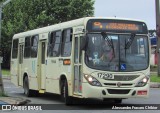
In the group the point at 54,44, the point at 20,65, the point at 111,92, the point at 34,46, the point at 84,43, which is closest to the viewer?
the point at 84,43

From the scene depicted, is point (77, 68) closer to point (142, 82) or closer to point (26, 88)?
point (142, 82)

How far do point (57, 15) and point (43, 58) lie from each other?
3508cm

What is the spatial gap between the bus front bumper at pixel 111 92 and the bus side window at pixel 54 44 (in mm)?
3143

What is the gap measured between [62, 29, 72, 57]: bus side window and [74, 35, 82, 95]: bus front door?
51 centimetres

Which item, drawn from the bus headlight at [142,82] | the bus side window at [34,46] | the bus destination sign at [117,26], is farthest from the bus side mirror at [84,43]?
the bus side window at [34,46]

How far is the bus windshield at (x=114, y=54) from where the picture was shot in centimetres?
1583

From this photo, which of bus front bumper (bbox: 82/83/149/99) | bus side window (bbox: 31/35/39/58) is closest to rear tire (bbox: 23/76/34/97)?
bus side window (bbox: 31/35/39/58)

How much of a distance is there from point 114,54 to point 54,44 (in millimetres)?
3738

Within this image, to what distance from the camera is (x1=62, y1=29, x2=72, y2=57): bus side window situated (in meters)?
17.3

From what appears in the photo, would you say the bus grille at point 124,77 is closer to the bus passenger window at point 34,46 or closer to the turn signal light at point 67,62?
the turn signal light at point 67,62

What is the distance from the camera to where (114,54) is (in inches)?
627

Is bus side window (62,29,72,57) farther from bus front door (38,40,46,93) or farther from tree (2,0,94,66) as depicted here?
tree (2,0,94,66)

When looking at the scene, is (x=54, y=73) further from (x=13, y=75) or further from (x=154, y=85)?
(x=154, y=85)

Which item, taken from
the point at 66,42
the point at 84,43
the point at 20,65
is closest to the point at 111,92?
the point at 84,43
